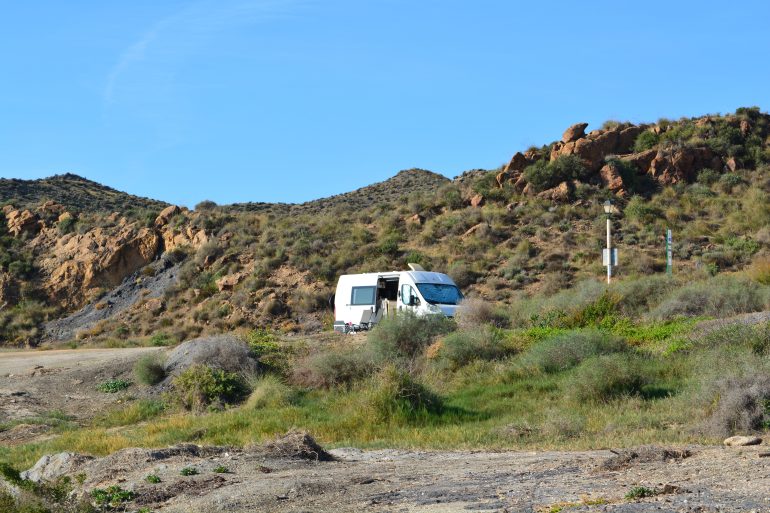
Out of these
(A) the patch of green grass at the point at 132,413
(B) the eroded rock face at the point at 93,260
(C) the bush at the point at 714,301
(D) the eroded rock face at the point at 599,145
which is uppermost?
(D) the eroded rock face at the point at 599,145

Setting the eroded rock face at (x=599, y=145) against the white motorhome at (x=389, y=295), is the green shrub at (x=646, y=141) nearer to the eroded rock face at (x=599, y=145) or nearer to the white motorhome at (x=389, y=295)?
the eroded rock face at (x=599, y=145)

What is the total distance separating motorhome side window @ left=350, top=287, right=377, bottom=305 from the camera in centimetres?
2669

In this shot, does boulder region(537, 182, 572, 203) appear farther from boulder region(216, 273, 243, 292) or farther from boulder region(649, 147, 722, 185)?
boulder region(216, 273, 243, 292)

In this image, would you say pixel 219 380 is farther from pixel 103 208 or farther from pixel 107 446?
pixel 103 208

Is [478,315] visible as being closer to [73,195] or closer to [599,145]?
[599,145]

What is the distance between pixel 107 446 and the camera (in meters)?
14.1

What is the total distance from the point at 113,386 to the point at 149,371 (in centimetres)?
95

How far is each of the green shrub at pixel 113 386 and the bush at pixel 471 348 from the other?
7277mm

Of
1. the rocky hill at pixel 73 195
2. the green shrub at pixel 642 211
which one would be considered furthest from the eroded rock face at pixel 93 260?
the green shrub at pixel 642 211

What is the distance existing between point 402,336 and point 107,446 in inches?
312

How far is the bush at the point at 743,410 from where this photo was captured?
11.2 m

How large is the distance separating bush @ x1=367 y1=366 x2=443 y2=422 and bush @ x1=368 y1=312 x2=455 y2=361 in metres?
3.75

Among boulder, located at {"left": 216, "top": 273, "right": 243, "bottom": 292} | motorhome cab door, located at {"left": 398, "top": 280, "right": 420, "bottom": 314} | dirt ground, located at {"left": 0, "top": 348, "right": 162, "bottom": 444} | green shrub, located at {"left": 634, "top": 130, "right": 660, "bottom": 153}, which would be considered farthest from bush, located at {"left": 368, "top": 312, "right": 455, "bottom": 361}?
green shrub, located at {"left": 634, "top": 130, "right": 660, "bottom": 153}

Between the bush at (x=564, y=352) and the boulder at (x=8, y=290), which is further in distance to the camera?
the boulder at (x=8, y=290)
